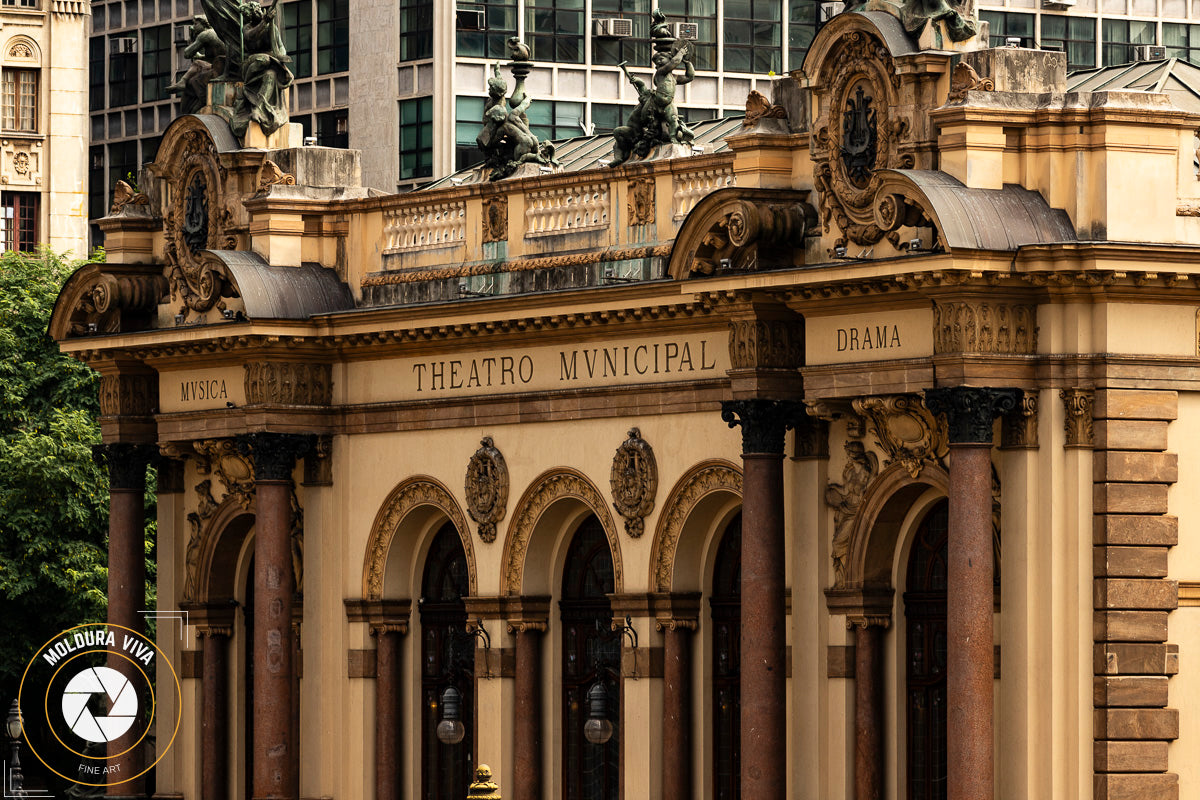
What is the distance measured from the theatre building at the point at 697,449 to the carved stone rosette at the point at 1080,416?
5 centimetres

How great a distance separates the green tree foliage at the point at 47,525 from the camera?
230ft

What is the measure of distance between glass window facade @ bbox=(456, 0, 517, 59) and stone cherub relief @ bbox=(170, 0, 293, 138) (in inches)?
1070

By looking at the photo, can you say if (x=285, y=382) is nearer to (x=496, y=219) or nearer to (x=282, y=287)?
(x=282, y=287)

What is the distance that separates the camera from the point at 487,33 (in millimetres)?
85312

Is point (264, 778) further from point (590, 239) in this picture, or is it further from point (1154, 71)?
point (1154, 71)

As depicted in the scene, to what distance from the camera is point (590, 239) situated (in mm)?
51125

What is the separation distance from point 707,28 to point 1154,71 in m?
41.6

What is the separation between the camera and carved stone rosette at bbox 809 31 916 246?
44688mm

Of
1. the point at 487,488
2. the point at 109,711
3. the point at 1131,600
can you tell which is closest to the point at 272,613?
the point at 487,488

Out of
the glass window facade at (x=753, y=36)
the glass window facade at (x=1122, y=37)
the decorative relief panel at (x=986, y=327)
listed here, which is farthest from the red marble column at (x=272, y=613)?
the glass window facade at (x=1122, y=37)

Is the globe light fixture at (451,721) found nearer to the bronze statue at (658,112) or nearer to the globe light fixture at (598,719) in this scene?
the globe light fixture at (598,719)

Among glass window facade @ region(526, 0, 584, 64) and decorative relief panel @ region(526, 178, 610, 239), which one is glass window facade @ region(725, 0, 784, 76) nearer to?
glass window facade @ region(526, 0, 584, 64)

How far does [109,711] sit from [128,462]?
12.9ft

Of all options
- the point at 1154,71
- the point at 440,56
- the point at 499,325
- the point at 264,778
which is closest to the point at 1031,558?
the point at 1154,71
